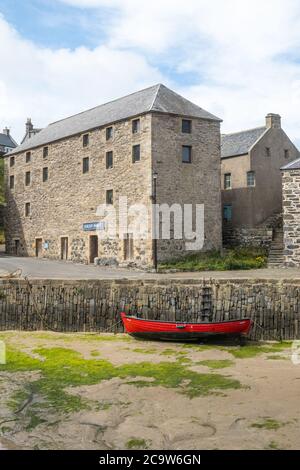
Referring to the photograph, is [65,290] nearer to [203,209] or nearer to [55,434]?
[55,434]

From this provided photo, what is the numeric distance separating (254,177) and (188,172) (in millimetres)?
4946

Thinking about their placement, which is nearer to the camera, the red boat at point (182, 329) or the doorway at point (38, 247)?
the red boat at point (182, 329)

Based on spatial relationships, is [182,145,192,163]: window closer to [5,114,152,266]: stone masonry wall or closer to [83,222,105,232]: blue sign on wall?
[5,114,152,266]: stone masonry wall

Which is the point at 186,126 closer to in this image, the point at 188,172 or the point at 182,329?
the point at 188,172

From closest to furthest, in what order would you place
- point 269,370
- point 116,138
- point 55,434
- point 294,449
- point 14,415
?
point 294,449 < point 55,434 < point 14,415 < point 269,370 < point 116,138

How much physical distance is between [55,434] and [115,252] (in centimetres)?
1889

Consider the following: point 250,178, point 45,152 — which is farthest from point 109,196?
point 250,178

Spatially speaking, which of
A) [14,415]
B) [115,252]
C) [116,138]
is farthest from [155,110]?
[14,415]

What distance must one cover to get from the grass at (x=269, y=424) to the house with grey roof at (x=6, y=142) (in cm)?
5293

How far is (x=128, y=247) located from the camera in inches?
1036

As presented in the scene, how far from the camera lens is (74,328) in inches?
656

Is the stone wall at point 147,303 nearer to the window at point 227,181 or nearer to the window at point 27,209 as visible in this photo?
the window at point 227,181

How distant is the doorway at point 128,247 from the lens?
26108 mm

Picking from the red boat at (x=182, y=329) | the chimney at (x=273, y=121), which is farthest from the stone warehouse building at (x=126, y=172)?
the red boat at (x=182, y=329)
